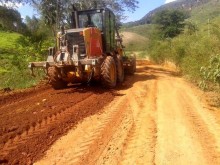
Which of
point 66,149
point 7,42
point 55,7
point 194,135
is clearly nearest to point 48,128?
point 66,149

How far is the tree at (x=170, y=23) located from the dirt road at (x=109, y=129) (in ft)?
94.8

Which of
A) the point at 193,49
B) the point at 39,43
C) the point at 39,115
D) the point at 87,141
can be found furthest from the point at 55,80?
the point at 39,43

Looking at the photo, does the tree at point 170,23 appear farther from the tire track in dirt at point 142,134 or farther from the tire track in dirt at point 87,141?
the tire track in dirt at point 87,141

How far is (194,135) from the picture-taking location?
658 centimetres

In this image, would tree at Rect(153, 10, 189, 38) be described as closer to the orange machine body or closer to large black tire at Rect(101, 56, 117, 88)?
the orange machine body

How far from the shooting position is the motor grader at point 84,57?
36.7 feet

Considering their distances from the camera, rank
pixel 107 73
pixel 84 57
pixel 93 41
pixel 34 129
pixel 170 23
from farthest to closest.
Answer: pixel 170 23 → pixel 93 41 → pixel 84 57 → pixel 107 73 → pixel 34 129

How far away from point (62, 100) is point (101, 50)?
3.11 metres

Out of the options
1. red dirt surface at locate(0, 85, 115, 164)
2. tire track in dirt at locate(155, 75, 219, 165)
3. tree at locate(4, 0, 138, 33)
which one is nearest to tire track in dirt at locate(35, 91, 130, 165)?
red dirt surface at locate(0, 85, 115, 164)

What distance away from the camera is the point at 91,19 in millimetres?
13023

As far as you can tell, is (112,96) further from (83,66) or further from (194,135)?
(194,135)

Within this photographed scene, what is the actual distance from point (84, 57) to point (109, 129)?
5174mm

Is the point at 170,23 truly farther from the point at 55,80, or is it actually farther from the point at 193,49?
the point at 55,80

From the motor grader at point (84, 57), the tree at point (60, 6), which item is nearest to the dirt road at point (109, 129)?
the motor grader at point (84, 57)
